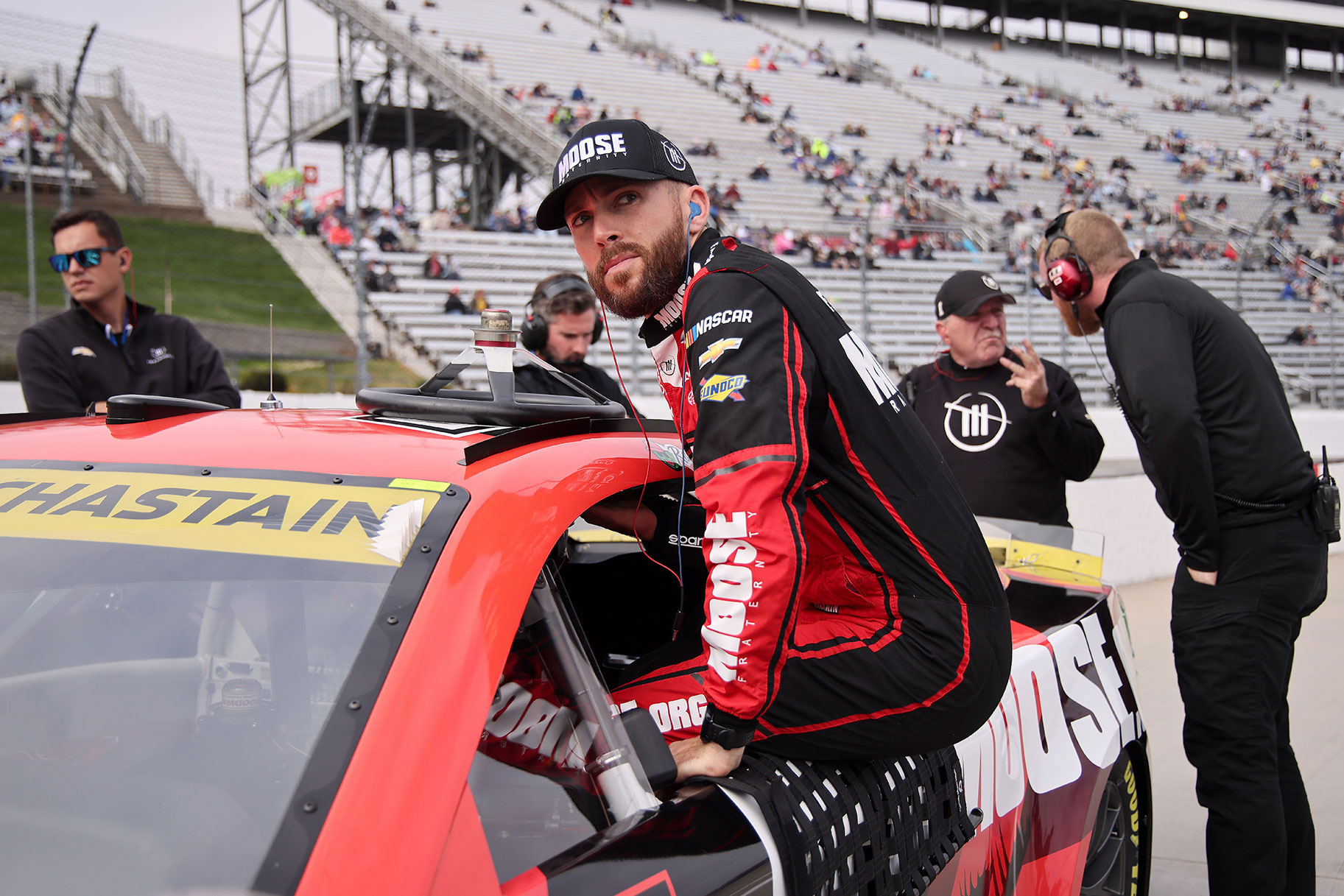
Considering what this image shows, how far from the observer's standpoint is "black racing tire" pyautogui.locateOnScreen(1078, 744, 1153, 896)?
239 cm

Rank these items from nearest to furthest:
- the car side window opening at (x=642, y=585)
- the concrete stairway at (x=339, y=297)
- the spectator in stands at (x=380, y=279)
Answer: the car side window opening at (x=642, y=585) → the concrete stairway at (x=339, y=297) → the spectator in stands at (x=380, y=279)

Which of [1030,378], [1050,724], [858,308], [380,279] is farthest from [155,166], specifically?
[1050,724]

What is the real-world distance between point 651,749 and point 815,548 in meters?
0.61

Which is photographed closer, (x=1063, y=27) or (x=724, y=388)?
(x=724, y=388)

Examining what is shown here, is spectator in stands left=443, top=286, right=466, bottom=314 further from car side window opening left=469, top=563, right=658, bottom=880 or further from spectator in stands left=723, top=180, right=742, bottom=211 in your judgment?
car side window opening left=469, top=563, right=658, bottom=880

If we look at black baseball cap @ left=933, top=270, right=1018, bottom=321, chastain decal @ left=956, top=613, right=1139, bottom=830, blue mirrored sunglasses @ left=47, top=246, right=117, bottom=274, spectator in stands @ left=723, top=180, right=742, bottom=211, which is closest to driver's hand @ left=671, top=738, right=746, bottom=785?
chastain decal @ left=956, top=613, right=1139, bottom=830

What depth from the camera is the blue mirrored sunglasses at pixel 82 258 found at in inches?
134

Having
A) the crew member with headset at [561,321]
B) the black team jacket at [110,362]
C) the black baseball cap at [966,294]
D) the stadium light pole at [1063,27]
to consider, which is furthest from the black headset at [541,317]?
the stadium light pole at [1063,27]

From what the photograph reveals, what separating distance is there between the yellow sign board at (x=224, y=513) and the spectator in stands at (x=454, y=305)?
44.0 ft

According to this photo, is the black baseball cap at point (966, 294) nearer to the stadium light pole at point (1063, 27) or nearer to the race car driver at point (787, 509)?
the race car driver at point (787, 509)

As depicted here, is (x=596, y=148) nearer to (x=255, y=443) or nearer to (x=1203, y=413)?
(x=255, y=443)

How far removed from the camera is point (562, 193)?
6.46ft

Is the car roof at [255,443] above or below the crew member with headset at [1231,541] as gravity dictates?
above

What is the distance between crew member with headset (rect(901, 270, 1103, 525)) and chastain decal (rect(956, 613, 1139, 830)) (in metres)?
1.20
